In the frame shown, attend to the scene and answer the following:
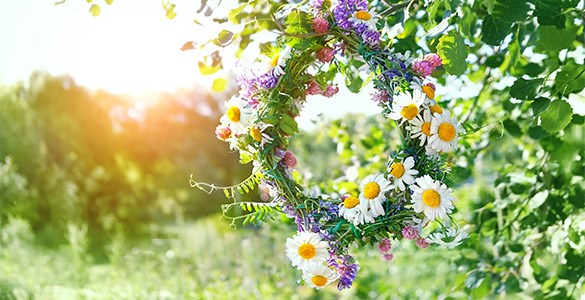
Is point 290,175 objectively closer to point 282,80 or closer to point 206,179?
point 282,80

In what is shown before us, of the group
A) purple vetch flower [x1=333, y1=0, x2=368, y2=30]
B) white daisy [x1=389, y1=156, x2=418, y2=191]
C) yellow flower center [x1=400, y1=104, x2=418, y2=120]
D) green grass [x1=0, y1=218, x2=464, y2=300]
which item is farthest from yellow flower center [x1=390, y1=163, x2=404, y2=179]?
green grass [x1=0, y1=218, x2=464, y2=300]

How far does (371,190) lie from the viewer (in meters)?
1.39

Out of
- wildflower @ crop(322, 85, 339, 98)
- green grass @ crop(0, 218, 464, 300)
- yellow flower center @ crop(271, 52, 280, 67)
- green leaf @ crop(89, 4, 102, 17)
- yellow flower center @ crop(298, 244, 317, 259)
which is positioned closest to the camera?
yellow flower center @ crop(298, 244, 317, 259)

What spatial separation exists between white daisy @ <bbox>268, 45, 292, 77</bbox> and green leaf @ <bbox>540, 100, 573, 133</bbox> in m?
0.53

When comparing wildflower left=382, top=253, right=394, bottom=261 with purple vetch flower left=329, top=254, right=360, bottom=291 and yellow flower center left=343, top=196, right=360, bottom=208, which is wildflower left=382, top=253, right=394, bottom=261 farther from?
yellow flower center left=343, top=196, right=360, bottom=208

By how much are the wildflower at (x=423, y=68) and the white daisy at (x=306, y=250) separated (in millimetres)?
403

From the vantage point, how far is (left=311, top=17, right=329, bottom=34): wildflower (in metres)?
1.48

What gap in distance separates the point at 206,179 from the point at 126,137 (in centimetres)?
165

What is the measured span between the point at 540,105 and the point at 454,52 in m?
0.20

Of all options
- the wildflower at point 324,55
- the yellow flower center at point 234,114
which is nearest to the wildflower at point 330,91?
the wildflower at point 324,55

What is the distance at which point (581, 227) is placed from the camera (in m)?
1.81

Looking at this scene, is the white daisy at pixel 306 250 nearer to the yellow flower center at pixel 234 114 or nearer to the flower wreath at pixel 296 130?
the flower wreath at pixel 296 130

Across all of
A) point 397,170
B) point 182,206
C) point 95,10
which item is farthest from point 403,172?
point 182,206

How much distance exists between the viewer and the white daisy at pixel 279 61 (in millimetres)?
1486
